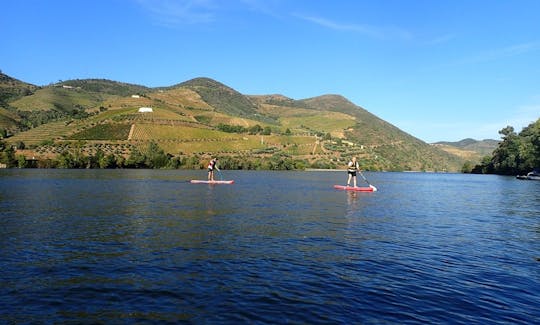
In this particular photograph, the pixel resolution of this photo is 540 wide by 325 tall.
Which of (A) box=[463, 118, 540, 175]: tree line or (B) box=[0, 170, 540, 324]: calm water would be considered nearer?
(B) box=[0, 170, 540, 324]: calm water

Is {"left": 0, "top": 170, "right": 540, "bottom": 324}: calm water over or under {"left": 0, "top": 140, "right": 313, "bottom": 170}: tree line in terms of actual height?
under

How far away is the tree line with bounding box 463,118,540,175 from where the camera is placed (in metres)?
150

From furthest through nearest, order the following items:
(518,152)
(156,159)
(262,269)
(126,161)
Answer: (156,159) → (126,161) → (518,152) → (262,269)

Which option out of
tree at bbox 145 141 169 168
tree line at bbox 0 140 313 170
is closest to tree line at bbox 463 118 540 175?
tree line at bbox 0 140 313 170

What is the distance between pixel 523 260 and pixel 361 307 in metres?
11.2

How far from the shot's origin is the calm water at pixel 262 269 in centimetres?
1222

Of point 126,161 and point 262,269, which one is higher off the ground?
point 126,161

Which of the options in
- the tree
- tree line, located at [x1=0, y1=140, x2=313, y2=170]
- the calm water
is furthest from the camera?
the tree

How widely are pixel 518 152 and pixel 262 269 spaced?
17723 cm

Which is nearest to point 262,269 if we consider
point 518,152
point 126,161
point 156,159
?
point 126,161

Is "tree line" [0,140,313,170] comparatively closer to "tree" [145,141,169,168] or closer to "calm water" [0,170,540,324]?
"tree" [145,141,169,168]

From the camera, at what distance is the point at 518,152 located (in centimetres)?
16488

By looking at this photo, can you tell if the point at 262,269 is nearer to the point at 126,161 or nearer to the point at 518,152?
the point at 126,161

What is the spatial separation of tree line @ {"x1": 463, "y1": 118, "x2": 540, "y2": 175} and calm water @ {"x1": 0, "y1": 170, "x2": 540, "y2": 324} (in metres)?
140
